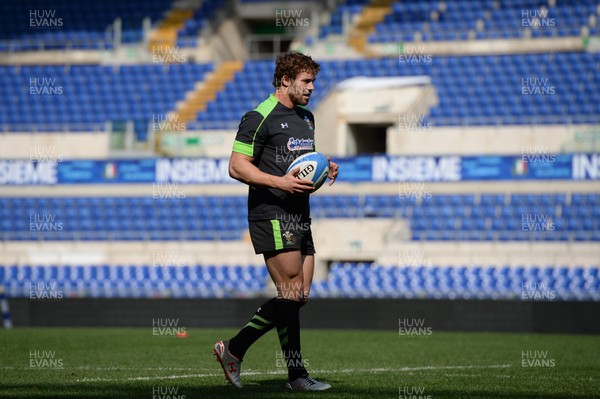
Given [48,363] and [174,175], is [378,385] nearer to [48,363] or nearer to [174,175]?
[48,363]

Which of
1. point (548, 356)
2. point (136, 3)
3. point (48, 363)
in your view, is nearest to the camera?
point (48, 363)

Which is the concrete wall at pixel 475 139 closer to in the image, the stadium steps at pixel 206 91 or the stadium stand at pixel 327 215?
the stadium stand at pixel 327 215

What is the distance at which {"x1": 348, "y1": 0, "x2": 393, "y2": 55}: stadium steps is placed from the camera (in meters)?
26.5

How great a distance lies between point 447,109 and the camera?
2311cm

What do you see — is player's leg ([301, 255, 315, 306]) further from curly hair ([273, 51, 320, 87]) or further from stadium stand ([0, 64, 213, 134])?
stadium stand ([0, 64, 213, 134])

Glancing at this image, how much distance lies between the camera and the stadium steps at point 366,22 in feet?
87.0

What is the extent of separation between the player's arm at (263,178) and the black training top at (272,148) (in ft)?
0.25

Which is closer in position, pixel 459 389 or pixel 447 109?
pixel 459 389

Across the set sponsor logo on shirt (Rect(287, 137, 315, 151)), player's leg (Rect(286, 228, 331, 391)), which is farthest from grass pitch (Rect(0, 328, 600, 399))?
sponsor logo on shirt (Rect(287, 137, 315, 151))

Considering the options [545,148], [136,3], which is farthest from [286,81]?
[136,3]

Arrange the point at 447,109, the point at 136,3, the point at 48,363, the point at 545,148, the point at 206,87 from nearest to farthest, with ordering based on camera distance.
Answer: the point at 48,363 → the point at 545,148 → the point at 447,109 → the point at 206,87 → the point at 136,3

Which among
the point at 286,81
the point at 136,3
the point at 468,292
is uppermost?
the point at 136,3

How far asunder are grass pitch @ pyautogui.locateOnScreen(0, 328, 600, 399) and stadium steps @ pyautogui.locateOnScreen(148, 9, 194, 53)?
14.0m

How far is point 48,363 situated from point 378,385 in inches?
133
